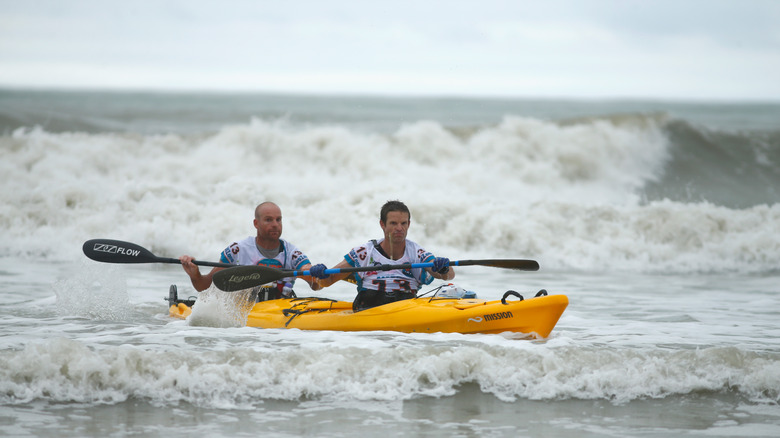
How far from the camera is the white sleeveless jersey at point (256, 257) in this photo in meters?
6.86

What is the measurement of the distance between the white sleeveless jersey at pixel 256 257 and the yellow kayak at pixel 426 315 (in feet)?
1.00

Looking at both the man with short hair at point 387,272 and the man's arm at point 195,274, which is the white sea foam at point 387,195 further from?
the man with short hair at point 387,272

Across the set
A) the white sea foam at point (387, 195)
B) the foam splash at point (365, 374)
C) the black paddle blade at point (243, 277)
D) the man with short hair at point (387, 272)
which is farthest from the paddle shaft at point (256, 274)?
the white sea foam at point (387, 195)

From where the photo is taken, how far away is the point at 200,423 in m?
4.56

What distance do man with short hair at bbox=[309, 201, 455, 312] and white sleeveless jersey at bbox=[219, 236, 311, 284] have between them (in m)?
0.42

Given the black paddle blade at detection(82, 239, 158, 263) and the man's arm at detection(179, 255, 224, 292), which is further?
the black paddle blade at detection(82, 239, 158, 263)

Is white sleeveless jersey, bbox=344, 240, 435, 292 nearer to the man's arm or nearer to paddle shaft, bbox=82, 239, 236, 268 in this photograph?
the man's arm

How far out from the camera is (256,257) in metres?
6.88

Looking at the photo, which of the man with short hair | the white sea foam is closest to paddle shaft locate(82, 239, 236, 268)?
the man with short hair

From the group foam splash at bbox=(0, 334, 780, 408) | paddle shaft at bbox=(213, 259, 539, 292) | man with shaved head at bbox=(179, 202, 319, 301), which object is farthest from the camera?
man with shaved head at bbox=(179, 202, 319, 301)

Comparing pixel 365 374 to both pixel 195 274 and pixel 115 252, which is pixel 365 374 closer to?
pixel 195 274

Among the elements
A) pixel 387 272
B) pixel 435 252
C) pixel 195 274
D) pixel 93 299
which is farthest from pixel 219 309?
pixel 435 252

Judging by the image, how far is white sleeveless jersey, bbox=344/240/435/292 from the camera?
254 inches

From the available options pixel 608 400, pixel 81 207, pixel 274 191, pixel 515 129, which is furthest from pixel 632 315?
pixel 515 129
